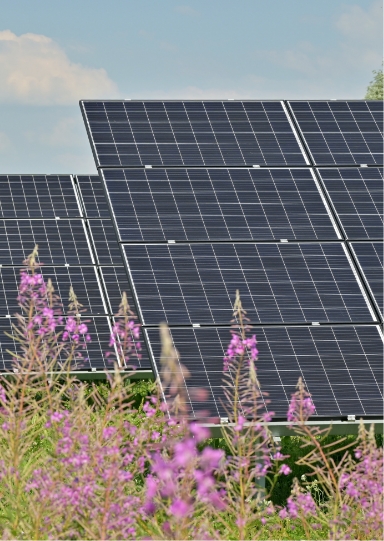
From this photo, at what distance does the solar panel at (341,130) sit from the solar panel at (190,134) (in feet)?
1.05

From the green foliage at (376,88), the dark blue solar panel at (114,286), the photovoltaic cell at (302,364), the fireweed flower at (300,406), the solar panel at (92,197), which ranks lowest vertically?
the fireweed flower at (300,406)

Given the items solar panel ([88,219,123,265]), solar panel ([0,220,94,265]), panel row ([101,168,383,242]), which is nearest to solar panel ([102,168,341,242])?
panel row ([101,168,383,242])

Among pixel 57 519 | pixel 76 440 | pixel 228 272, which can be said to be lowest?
pixel 57 519

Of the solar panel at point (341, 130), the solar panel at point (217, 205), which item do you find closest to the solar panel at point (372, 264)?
the solar panel at point (217, 205)

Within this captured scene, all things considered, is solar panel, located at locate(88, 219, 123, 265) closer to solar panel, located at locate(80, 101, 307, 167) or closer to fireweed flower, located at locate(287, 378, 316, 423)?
solar panel, located at locate(80, 101, 307, 167)

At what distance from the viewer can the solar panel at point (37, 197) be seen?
22391 millimetres

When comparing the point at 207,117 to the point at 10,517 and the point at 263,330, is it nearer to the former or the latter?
the point at 263,330

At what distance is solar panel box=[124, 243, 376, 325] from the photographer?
37.2 feet

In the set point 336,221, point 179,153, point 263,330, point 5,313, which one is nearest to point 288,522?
point 263,330

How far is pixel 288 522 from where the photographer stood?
9.57 meters

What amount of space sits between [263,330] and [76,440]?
5.13 m

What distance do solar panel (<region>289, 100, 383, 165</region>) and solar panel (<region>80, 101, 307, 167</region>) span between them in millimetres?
321

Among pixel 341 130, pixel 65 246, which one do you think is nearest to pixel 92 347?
pixel 65 246

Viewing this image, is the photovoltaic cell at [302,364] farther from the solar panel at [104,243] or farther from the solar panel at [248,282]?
the solar panel at [104,243]
